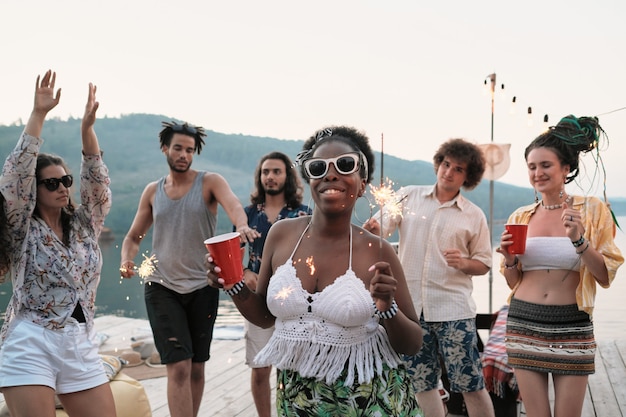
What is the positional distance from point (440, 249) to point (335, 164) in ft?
5.43

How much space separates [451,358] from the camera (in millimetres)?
3113

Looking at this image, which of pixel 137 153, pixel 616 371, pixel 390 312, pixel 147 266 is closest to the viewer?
pixel 390 312

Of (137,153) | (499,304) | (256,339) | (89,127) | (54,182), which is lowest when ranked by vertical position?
(499,304)

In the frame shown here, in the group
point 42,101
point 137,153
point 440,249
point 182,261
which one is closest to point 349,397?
point 440,249

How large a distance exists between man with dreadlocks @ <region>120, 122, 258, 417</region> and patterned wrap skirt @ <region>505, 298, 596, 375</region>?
5.38 feet

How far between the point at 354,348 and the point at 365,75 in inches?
66.4

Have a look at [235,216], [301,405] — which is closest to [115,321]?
[235,216]

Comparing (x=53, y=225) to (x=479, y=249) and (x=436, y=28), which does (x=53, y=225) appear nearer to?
(x=479, y=249)

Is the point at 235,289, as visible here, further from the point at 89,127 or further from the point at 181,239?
the point at 181,239

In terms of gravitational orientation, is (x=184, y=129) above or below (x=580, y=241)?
above

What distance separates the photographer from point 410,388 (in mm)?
1778

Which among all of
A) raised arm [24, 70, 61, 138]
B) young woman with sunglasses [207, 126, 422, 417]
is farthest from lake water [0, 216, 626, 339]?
young woman with sunglasses [207, 126, 422, 417]

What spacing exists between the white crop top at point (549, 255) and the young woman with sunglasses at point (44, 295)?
215cm

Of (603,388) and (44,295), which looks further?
(603,388)
